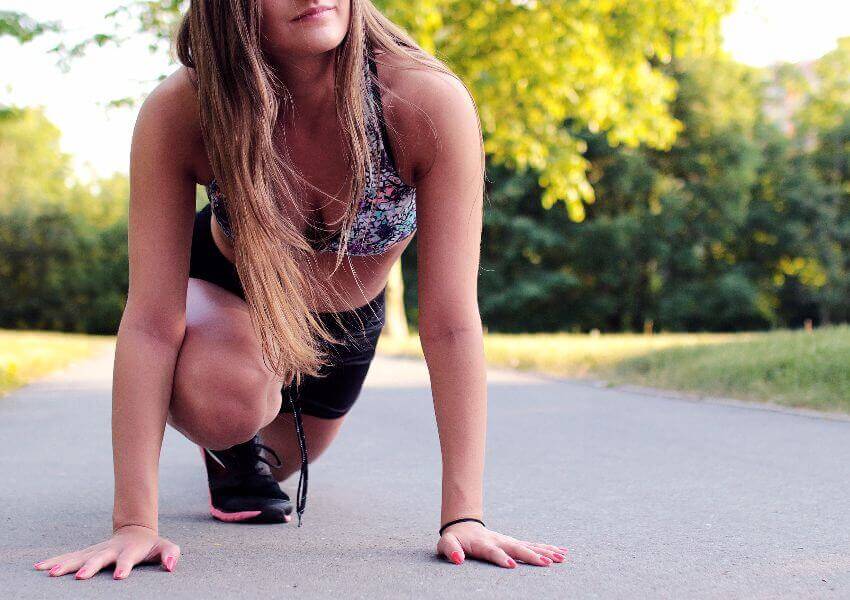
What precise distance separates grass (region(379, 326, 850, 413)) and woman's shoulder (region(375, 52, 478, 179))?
3874mm

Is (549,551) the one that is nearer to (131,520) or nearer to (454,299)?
(454,299)

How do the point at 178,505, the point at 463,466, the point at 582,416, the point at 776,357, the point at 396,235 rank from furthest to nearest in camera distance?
1. the point at 776,357
2. the point at 582,416
3. the point at 178,505
4. the point at 396,235
5. the point at 463,466

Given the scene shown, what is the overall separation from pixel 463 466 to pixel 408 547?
1.06 ft

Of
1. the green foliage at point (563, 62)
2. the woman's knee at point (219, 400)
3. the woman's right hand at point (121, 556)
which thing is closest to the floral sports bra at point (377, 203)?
the woman's knee at point (219, 400)

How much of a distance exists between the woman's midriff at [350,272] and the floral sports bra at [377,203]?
64 mm

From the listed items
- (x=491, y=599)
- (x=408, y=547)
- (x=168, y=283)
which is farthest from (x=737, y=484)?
A: (x=168, y=283)

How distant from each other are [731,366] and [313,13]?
18.2 ft

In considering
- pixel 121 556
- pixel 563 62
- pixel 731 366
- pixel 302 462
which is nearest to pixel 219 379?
pixel 302 462

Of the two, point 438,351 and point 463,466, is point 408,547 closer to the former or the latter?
point 463,466

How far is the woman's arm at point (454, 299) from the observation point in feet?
7.73

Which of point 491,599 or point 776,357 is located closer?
point 491,599

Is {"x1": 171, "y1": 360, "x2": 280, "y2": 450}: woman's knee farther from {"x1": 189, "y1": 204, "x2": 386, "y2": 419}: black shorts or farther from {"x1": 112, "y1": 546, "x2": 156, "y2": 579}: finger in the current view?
{"x1": 112, "y1": 546, "x2": 156, "y2": 579}: finger

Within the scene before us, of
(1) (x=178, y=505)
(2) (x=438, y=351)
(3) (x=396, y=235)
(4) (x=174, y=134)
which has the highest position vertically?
(4) (x=174, y=134)

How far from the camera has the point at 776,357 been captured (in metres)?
6.97
